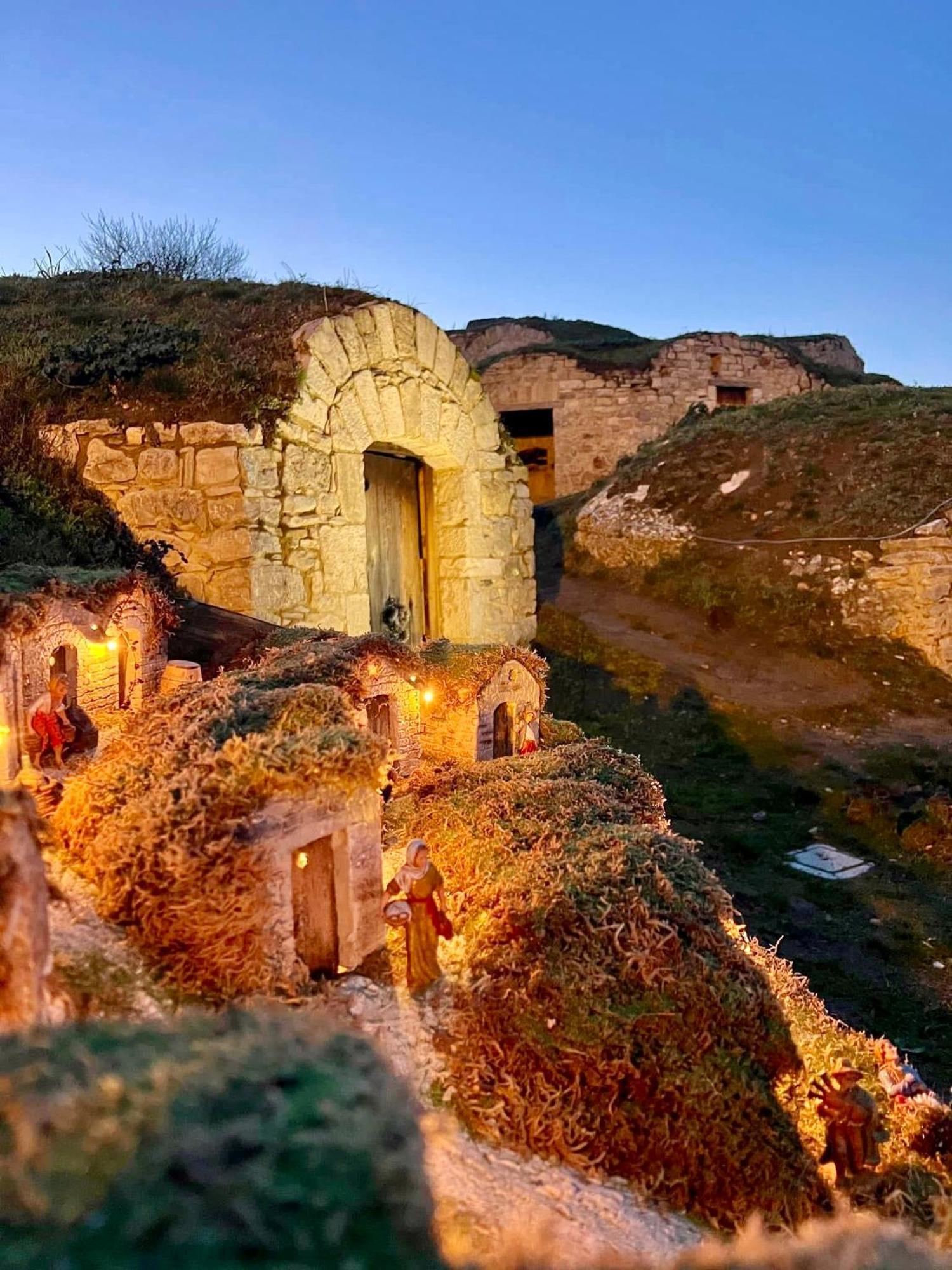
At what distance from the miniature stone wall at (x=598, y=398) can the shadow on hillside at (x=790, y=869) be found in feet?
39.1

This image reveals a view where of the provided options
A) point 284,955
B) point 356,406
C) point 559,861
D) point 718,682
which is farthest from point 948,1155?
point 718,682

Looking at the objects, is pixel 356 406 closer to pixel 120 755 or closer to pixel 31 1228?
pixel 120 755

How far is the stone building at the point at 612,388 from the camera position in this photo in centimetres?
2323

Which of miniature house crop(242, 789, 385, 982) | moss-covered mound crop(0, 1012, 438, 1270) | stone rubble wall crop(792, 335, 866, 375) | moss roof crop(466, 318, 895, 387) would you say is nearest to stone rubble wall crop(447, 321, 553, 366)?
moss roof crop(466, 318, 895, 387)

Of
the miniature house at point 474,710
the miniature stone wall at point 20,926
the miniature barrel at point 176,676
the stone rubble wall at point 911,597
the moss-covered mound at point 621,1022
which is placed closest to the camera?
the miniature stone wall at point 20,926

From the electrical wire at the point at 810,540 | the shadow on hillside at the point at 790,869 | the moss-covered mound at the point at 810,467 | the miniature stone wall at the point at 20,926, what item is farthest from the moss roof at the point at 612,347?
→ the miniature stone wall at the point at 20,926

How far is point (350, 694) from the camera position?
17.6 ft

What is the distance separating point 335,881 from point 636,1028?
1472 mm

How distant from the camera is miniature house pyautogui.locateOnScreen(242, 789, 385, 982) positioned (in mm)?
3996

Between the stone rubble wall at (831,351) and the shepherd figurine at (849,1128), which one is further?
the stone rubble wall at (831,351)

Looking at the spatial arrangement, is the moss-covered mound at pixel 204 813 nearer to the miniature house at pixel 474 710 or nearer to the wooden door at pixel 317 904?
the wooden door at pixel 317 904

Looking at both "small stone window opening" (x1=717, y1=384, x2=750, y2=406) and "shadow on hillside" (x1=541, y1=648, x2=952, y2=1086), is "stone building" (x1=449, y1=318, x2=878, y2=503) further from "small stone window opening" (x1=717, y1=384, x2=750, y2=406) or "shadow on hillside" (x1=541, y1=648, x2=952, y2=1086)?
"shadow on hillside" (x1=541, y1=648, x2=952, y2=1086)

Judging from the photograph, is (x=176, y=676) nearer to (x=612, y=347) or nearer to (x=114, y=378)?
(x=114, y=378)

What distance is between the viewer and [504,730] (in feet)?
21.8
